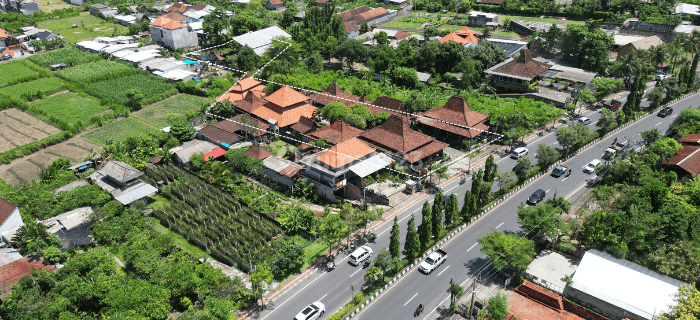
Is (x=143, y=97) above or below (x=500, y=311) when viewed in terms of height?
below

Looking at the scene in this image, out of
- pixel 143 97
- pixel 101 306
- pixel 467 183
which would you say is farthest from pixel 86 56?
pixel 467 183

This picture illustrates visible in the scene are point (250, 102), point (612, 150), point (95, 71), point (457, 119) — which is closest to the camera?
point (612, 150)

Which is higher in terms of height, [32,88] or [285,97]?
[285,97]

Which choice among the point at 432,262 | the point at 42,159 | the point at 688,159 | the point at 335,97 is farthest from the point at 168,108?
the point at 688,159

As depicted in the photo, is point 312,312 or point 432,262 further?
point 432,262

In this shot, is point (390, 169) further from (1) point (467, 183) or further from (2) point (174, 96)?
(2) point (174, 96)

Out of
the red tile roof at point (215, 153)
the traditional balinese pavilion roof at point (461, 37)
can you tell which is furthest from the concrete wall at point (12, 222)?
the traditional balinese pavilion roof at point (461, 37)

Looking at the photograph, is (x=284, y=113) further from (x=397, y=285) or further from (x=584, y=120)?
(x=584, y=120)

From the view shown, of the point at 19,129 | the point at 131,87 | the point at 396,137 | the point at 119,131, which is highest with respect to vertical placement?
the point at 396,137
